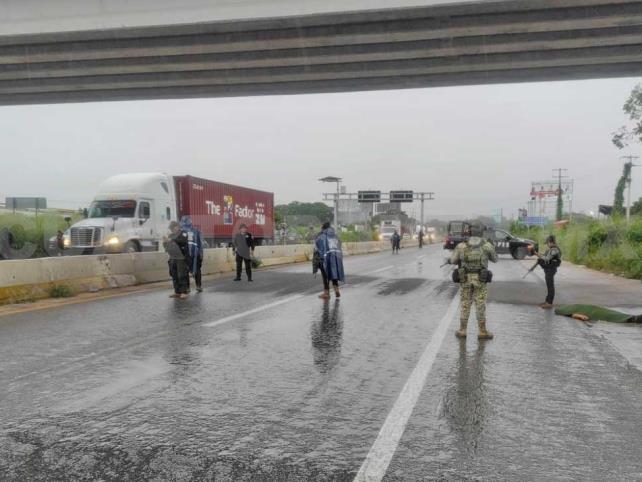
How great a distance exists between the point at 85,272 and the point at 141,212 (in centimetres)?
699

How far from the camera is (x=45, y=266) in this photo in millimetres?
11797

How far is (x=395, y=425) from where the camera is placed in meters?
4.08

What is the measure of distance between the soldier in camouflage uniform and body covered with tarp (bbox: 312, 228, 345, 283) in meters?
4.45

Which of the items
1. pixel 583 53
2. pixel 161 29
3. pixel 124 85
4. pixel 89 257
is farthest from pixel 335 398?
pixel 124 85

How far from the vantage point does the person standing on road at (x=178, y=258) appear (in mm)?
12039

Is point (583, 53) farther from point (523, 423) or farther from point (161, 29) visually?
point (523, 423)

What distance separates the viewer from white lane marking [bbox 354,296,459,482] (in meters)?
3.32

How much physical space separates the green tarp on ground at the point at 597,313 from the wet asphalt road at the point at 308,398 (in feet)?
1.83

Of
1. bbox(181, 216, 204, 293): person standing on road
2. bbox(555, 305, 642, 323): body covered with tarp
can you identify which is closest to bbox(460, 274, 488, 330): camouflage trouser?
bbox(555, 305, 642, 323): body covered with tarp

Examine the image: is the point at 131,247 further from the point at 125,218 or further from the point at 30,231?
the point at 30,231

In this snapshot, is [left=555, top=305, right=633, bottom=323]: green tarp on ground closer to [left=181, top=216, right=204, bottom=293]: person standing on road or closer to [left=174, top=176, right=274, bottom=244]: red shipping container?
[left=181, top=216, right=204, bottom=293]: person standing on road

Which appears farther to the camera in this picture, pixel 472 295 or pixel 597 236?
pixel 597 236

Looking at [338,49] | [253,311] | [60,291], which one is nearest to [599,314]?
[253,311]

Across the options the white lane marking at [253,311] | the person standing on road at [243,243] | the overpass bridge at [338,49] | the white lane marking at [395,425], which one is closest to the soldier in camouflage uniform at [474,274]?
the white lane marking at [395,425]
